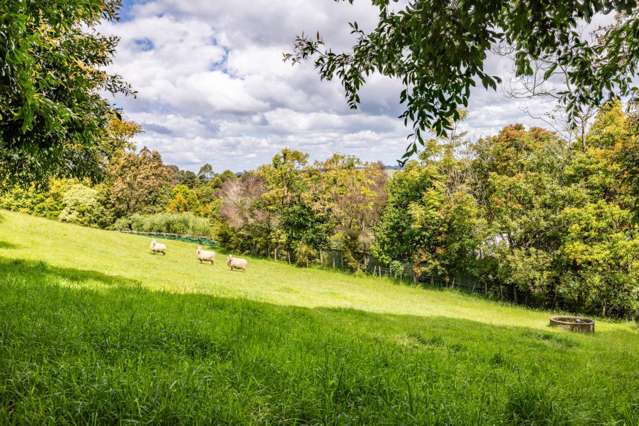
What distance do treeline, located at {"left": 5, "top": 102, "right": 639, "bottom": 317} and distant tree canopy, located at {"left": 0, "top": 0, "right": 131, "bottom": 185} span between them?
11.3 ft

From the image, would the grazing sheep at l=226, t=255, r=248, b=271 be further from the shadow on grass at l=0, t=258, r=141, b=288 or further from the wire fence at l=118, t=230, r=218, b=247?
the wire fence at l=118, t=230, r=218, b=247

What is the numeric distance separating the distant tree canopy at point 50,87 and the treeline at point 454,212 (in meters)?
3.43

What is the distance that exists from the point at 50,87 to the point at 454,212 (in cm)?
3082

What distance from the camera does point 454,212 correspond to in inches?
1276

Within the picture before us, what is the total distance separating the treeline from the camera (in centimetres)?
2552

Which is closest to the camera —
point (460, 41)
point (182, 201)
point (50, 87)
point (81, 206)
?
point (460, 41)

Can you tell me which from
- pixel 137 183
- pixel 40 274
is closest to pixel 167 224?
pixel 137 183

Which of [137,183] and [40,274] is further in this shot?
[137,183]

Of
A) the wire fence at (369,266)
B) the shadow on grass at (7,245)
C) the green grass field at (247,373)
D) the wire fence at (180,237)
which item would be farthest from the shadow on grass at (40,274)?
the wire fence at (180,237)

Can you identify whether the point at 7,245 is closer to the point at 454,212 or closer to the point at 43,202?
the point at 454,212

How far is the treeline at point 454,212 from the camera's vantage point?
25.5 meters

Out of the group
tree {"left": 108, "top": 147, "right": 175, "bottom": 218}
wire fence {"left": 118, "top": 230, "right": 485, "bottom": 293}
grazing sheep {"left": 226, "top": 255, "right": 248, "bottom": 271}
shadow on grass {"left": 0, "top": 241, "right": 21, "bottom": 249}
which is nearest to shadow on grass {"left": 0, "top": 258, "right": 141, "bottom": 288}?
shadow on grass {"left": 0, "top": 241, "right": 21, "bottom": 249}

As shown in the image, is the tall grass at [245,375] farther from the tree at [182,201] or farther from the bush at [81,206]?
the tree at [182,201]

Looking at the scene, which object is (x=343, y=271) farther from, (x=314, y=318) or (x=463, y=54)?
(x=463, y=54)
